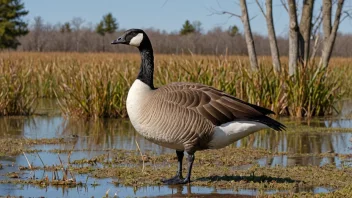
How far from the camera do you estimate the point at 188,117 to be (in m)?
7.27

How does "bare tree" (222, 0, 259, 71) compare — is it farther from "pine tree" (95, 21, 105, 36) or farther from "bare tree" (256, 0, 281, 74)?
"pine tree" (95, 21, 105, 36)

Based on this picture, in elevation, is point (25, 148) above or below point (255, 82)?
below

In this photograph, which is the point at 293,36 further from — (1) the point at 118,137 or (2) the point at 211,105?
(2) the point at 211,105

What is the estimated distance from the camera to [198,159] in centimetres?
Result: 931

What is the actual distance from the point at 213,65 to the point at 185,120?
8876mm

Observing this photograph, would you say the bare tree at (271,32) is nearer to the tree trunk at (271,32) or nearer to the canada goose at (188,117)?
the tree trunk at (271,32)

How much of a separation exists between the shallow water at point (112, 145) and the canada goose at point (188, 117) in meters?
0.59

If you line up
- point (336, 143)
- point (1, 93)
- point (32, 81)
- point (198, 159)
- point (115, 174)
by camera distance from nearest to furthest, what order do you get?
point (115, 174) < point (198, 159) < point (336, 143) < point (1, 93) < point (32, 81)

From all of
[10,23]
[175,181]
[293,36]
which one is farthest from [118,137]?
[10,23]

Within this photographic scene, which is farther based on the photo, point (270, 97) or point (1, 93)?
point (270, 97)

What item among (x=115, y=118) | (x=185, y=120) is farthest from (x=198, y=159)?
(x=115, y=118)

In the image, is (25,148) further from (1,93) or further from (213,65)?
(213,65)

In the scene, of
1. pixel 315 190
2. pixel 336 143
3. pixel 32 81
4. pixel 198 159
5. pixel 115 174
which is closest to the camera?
pixel 315 190

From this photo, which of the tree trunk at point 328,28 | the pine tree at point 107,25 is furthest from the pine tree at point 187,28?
the tree trunk at point 328,28
